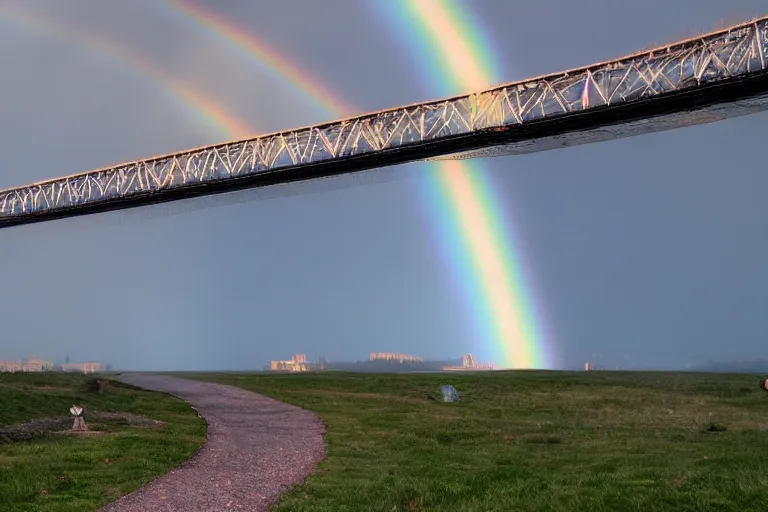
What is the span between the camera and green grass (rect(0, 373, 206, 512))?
51.7 ft

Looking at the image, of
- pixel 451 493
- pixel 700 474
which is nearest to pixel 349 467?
pixel 451 493

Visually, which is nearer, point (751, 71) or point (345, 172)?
point (751, 71)

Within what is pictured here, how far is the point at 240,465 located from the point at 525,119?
1462 cm

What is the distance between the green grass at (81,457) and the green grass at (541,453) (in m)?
5.06

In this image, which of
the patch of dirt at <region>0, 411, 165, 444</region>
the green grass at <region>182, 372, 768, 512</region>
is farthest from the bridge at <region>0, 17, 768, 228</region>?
the patch of dirt at <region>0, 411, 165, 444</region>

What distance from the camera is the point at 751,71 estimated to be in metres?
16.7

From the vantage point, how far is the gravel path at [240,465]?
15672 millimetres

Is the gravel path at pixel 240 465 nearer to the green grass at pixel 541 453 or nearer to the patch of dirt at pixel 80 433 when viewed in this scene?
the green grass at pixel 541 453

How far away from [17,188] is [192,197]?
19.2 meters

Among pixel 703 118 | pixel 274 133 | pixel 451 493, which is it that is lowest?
pixel 451 493

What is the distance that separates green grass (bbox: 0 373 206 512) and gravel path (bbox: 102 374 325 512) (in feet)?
2.42

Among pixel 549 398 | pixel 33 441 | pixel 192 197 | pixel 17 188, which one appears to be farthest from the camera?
pixel 549 398

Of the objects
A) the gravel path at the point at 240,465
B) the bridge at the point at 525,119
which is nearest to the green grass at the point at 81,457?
the gravel path at the point at 240,465

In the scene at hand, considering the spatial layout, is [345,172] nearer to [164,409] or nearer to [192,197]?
[192,197]
